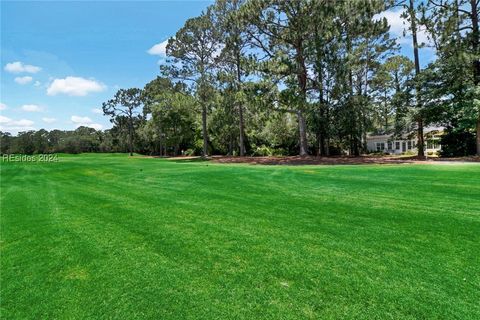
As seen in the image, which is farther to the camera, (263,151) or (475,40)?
(263,151)

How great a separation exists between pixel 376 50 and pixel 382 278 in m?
29.3

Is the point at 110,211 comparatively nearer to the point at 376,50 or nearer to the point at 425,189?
the point at 425,189

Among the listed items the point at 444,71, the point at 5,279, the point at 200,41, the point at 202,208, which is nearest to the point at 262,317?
the point at 5,279

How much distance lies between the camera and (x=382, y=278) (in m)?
2.83

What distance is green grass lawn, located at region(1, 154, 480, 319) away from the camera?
2486mm

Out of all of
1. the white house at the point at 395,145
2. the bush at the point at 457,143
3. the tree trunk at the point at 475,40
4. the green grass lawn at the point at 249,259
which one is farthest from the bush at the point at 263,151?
the green grass lawn at the point at 249,259

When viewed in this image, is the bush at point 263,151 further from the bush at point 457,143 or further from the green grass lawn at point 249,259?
the green grass lawn at point 249,259

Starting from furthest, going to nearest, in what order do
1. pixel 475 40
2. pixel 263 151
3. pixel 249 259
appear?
pixel 263 151, pixel 475 40, pixel 249 259

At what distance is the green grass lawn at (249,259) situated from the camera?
2486 mm

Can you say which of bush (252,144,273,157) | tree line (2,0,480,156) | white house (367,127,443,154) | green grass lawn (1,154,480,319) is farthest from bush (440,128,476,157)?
green grass lawn (1,154,480,319)

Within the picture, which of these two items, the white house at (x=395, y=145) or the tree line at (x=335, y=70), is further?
the white house at (x=395, y=145)

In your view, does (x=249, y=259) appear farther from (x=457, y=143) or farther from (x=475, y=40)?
(x=457, y=143)

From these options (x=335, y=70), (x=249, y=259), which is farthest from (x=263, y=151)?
(x=249, y=259)

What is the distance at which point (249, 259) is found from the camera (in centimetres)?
334
